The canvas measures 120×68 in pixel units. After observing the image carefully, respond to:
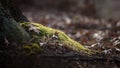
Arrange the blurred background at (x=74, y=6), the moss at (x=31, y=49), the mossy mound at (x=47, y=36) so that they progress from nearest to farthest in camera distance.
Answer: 1. the moss at (x=31, y=49)
2. the mossy mound at (x=47, y=36)
3. the blurred background at (x=74, y=6)

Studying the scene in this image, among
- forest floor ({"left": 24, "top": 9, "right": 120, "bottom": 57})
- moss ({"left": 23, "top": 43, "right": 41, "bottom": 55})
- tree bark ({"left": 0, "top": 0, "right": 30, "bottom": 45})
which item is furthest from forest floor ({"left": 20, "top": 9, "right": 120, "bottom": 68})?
tree bark ({"left": 0, "top": 0, "right": 30, "bottom": 45})

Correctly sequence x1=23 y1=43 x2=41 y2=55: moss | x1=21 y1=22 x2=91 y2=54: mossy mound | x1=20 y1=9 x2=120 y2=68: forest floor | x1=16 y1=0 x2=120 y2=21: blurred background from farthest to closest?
x1=16 y1=0 x2=120 y2=21: blurred background < x1=20 y1=9 x2=120 y2=68: forest floor < x1=21 y1=22 x2=91 y2=54: mossy mound < x1=23 y1=43 x2=41 y2=55: moss

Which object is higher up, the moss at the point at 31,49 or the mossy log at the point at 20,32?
the mossy log at the point at 20,32

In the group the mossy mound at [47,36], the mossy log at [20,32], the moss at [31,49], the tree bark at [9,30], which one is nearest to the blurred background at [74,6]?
the mossy log at [20,32]

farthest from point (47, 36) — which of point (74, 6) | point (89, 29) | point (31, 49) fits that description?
point (74, 6)

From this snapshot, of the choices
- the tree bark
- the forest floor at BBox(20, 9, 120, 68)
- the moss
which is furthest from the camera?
the forest floor at BBox(20, 9, 120, 68)

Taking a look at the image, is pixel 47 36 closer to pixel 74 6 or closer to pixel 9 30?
pixel 9 30

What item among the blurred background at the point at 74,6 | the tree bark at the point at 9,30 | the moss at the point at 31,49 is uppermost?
the blurred background at the point at 74,6

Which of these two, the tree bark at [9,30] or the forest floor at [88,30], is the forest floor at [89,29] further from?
the tree bark at [9,30]

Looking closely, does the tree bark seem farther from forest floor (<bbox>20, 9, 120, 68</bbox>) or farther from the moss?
forest floor (<bbox>20, 9, 120, 68</bbox>)

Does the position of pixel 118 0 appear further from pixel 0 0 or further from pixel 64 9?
pixel 0 0

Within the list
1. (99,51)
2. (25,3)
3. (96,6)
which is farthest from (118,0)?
(99,51)
